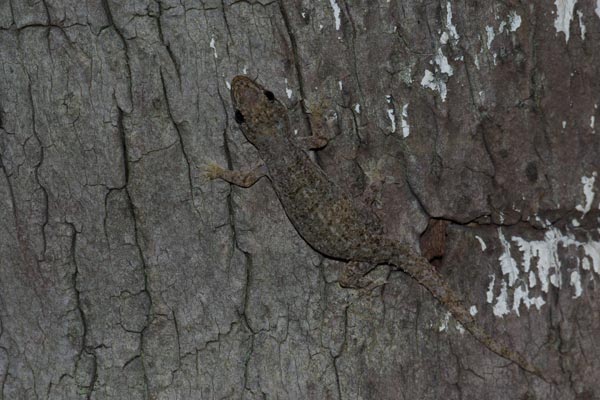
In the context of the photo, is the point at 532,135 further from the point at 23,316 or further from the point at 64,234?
the point at 23,316

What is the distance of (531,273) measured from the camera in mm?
3229

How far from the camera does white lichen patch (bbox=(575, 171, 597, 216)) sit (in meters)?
3.25

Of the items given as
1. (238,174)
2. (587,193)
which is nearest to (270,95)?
(238,174)

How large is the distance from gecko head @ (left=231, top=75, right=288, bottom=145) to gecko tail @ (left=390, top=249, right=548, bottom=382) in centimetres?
95

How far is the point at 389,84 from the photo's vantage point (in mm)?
3080

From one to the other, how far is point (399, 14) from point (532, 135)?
0.90 m

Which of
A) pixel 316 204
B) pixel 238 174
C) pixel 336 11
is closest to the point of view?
pixel 336 11

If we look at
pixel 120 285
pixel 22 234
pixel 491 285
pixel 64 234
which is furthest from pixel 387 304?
pixel 22 234

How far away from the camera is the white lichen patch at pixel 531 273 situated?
3.22 m

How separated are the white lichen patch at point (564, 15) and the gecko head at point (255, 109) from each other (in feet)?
4.63

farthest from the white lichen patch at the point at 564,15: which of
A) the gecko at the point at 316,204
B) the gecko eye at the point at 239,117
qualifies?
the gecko eye at the point at 239,117

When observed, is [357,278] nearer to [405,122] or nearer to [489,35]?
[405,122]

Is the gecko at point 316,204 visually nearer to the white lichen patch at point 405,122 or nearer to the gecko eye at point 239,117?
the gecko eye at point 239,117

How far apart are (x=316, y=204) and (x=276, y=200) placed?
0.26m
